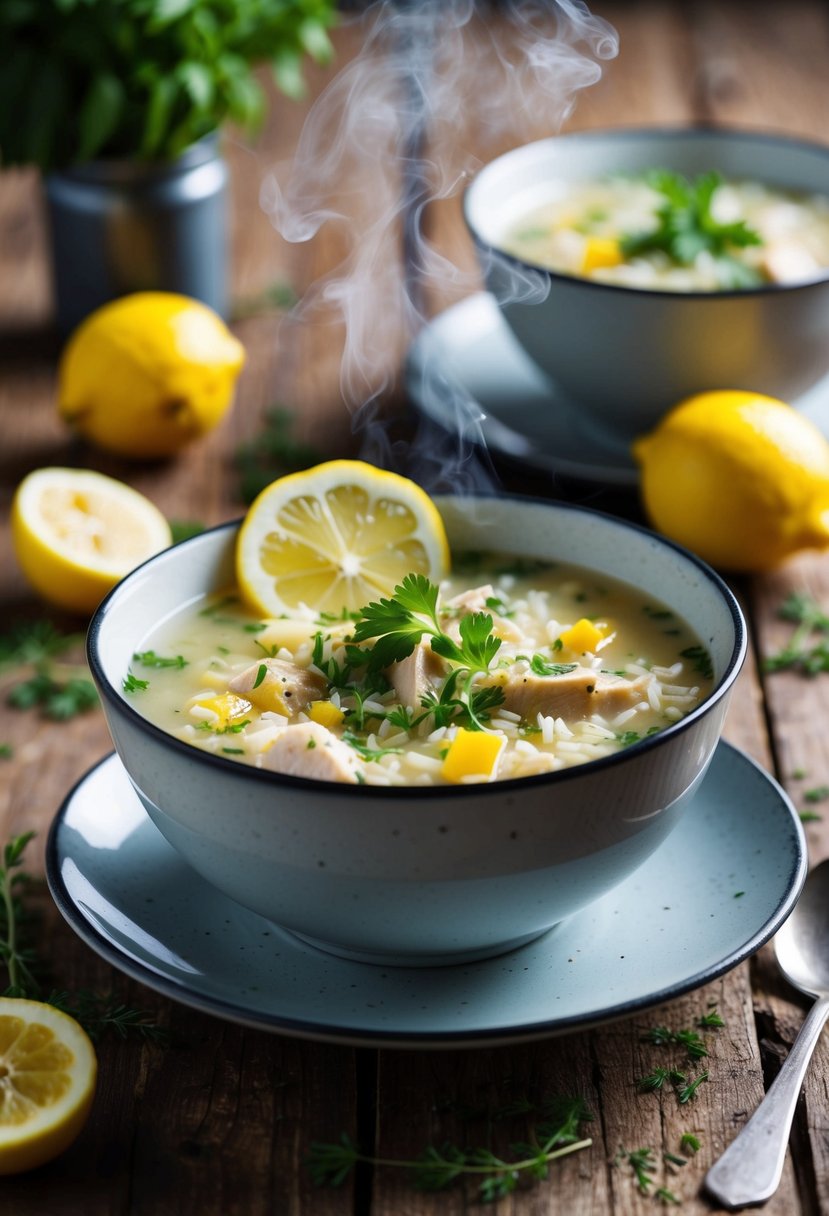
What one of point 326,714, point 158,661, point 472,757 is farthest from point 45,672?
point 472,757

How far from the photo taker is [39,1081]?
5.64ft

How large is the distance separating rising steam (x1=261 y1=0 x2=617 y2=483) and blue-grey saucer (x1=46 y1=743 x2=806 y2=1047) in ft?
5.41

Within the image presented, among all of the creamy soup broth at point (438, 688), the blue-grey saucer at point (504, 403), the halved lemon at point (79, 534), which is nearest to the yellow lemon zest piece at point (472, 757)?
the creamy soup broth at point (438, 688)

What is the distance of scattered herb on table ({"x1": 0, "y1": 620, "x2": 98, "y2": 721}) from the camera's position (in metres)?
2.71

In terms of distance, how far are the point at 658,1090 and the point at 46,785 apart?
114 centimetres

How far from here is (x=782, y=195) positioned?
3701 millimetres

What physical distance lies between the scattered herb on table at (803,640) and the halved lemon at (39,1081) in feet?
4.96

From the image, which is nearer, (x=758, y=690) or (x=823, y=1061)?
(x=823, y=1061)

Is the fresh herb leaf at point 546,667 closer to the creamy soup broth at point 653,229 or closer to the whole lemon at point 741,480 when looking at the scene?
the whole lemon at point 741,480

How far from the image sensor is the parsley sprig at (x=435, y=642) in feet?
6.29

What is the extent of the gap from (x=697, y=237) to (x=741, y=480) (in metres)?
0.66

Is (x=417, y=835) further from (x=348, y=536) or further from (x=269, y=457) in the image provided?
(x=269, y=457)

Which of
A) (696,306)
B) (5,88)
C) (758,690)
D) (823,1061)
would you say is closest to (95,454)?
(5,88)

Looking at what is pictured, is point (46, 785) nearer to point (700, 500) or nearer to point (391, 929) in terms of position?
point (391, 929)
